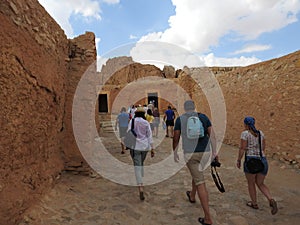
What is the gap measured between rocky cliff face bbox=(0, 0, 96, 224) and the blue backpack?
6.81 feet

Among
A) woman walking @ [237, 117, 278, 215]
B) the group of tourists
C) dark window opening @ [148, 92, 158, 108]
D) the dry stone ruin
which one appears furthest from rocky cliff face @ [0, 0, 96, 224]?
dark window opening @ [148, 92, 158, 108]

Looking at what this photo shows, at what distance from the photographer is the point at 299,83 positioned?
17.4 feet

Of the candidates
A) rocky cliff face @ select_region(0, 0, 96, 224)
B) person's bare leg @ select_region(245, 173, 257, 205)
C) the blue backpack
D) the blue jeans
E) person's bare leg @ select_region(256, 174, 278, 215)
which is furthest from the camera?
the blue jeans

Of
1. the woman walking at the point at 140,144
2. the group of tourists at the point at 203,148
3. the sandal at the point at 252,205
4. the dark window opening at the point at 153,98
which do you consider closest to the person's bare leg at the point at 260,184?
the group of tourists at the point at 203,148

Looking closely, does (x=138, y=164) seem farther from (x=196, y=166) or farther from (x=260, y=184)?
(x=260, y=184)

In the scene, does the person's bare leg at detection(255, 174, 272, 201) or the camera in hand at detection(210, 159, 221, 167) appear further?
the person's bare leg at detection(255, 174, 272, 201)

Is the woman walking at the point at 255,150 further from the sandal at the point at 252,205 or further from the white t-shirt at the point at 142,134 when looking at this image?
the white t-shirt at the point at 142,134

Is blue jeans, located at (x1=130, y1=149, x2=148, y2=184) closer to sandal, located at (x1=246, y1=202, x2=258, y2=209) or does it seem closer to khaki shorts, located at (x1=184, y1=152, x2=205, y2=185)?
khaki shorts, located at (x1=184, y1=152, x2=205, y2=185)

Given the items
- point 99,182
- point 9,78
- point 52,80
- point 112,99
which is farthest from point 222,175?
point 112,99

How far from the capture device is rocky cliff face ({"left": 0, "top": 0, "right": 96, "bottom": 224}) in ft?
7.66

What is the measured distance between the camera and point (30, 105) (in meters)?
2.85

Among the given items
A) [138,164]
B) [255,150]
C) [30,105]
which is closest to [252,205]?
[255,150]

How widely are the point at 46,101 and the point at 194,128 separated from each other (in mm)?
2238

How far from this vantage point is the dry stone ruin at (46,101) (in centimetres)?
A: 239
